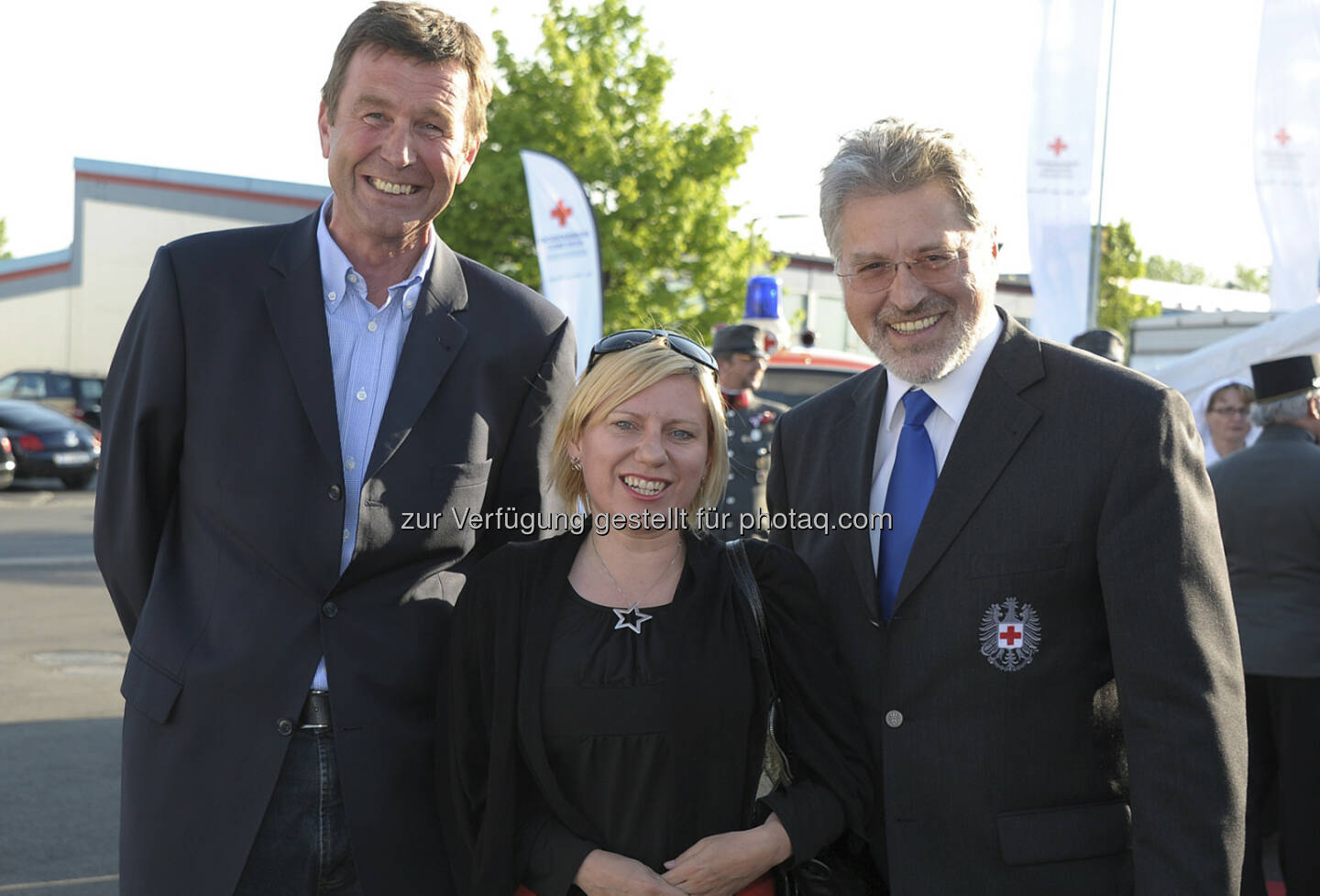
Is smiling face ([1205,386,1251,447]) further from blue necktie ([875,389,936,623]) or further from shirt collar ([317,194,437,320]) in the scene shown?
shirt collar ([317,194,437,320])

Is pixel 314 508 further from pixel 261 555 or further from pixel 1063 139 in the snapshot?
pixel 1063 139

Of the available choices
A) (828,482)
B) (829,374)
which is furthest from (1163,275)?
(828,482)

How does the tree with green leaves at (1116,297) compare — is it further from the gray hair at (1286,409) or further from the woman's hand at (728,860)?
the woman's hand at (728,860)

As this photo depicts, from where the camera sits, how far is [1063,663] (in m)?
2.41

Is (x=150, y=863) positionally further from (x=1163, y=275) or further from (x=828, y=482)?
(x=1163, y=275)

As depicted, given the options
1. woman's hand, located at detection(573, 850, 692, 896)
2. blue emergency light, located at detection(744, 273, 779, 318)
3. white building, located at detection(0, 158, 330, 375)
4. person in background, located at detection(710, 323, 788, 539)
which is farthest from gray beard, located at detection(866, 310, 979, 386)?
white building, located at detection(0, 158, 330, 375)

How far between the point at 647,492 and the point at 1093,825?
1.12m

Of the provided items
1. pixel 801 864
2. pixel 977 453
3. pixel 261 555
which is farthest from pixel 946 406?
pixel 261 555

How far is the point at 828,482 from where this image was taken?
9.22 ft

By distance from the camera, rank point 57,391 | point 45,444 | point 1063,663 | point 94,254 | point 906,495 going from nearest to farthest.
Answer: point 1063,663 < point 906,495 < point 45,444 < point 57,391 < point 94,254

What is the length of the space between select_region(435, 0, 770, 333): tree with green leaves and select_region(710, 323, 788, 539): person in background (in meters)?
16.0

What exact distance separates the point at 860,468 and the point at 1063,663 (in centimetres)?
60

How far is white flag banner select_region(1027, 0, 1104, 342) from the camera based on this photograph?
1199 centimetres

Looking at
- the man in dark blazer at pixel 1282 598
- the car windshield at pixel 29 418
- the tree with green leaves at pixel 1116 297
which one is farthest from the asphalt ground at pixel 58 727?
the tree with green leaves at pixel 1116 297
